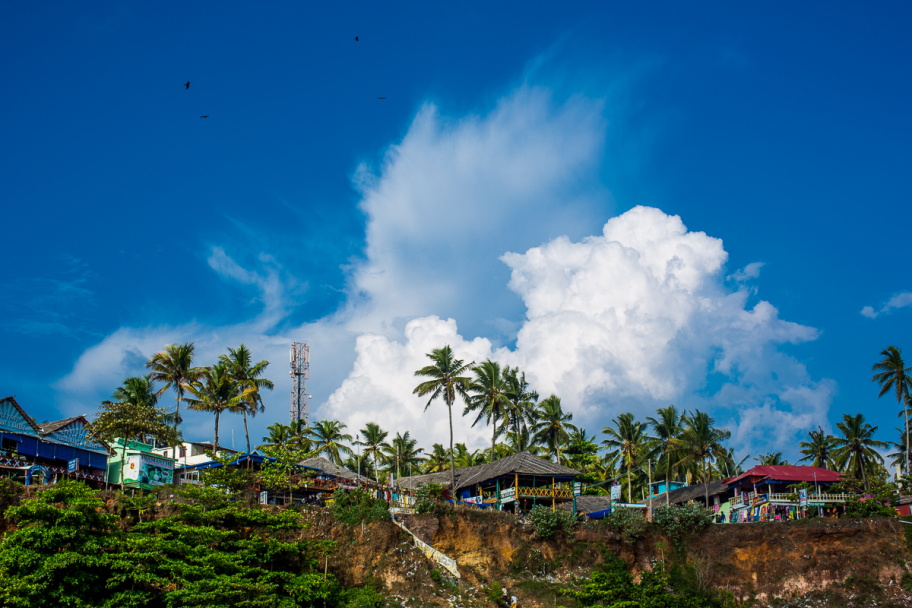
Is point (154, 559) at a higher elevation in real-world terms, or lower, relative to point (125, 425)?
lower

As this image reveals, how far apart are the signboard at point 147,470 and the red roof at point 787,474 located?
43985mm

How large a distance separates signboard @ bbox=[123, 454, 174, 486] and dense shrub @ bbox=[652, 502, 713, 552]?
114ft

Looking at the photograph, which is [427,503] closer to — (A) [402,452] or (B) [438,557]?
(B) [438,557]

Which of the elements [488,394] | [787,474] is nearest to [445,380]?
[488,394]

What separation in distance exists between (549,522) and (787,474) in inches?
868

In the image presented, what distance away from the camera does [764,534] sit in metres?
46.4

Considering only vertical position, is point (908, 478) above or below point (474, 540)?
above

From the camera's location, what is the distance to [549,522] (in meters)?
46.2

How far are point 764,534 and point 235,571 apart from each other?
111 feet

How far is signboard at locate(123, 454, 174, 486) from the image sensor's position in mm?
46219

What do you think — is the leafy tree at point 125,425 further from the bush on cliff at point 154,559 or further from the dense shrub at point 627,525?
the dense shrub at point 627,525

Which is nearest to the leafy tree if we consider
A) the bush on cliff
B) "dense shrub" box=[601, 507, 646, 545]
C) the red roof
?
the bush on cliff

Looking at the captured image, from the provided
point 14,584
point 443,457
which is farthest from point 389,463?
point 14,584

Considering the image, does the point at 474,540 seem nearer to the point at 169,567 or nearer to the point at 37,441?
the point at 169,567
